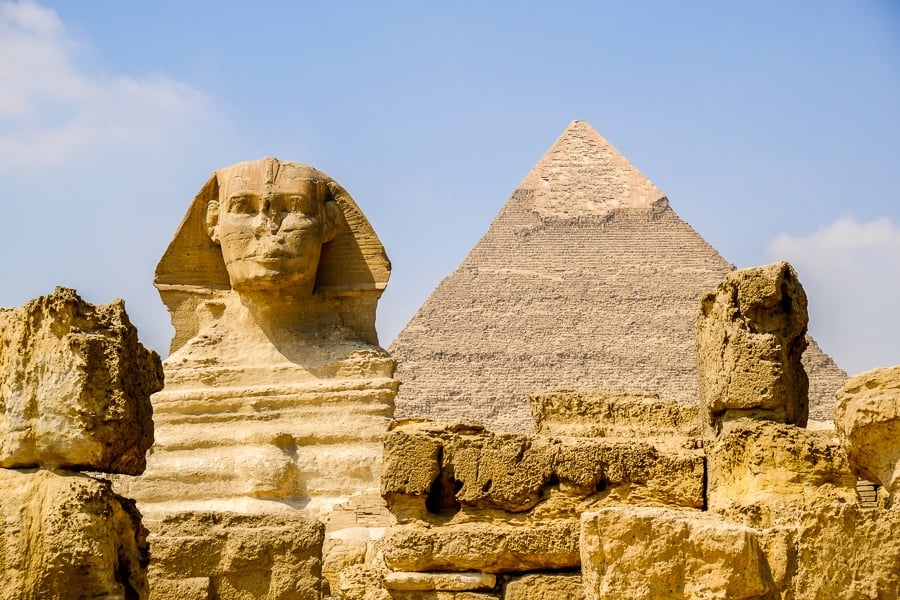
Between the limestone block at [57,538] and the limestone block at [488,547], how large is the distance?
110cm

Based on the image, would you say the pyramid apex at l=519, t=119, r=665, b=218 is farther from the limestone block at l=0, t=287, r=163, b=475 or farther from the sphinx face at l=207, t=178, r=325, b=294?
the limestone block at l=0, t=287, r=163, b=475

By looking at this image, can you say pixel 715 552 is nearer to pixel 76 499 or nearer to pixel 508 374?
pixel 76 499

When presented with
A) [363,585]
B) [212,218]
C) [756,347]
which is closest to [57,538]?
[363,585]

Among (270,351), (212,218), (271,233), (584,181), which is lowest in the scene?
(270,351)

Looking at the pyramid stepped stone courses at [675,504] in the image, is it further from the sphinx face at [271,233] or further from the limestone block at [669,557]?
the sphinx face at [271,233]

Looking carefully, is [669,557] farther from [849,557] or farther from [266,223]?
[266,223]

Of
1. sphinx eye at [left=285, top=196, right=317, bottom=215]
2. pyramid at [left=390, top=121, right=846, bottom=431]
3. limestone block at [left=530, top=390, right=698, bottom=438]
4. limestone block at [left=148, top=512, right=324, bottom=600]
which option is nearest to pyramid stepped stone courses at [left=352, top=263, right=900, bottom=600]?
limestone block at [left=148, top=512, right=324, bottom=600]

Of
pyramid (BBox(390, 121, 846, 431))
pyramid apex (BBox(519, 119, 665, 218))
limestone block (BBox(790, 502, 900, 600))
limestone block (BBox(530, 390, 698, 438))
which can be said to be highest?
pyramid apex (BBox(519, 119, 665, 218))

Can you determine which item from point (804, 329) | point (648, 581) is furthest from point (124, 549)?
point (804, 329)

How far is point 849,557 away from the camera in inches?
156

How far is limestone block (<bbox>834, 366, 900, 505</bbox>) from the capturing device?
414 cm

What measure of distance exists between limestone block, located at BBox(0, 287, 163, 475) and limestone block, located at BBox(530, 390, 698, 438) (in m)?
2.51

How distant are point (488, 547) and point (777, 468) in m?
0.73

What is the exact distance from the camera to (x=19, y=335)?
4062 mm
